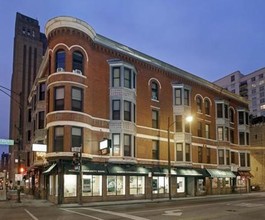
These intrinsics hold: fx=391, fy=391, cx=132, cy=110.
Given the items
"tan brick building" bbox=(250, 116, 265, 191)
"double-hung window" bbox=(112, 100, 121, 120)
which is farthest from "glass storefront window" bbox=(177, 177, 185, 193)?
"tan brick building" bbox=(250, 116, 265, 191)

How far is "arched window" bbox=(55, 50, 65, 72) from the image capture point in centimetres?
3719

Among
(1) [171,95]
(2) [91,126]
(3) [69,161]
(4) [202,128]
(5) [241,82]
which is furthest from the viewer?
(5) [241,82]

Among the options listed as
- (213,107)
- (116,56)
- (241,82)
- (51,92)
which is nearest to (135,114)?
(116,56)

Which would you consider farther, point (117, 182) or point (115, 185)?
point (117, 182)

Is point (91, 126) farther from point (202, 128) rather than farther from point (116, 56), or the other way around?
point (202, 128)

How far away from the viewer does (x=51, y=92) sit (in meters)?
37.2

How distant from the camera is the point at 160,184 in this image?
147 feet

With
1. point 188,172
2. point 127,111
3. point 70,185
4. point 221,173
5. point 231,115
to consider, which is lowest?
point 70,185

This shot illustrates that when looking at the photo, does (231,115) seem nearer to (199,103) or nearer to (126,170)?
(199,103)

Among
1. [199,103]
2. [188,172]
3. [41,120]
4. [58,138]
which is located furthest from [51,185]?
[199,103]

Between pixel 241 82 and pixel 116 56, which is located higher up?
pixel 241 82

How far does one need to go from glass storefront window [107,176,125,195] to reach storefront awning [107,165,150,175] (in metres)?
0.95

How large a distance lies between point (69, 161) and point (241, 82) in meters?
134

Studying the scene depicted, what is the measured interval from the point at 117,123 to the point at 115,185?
6.27 m
